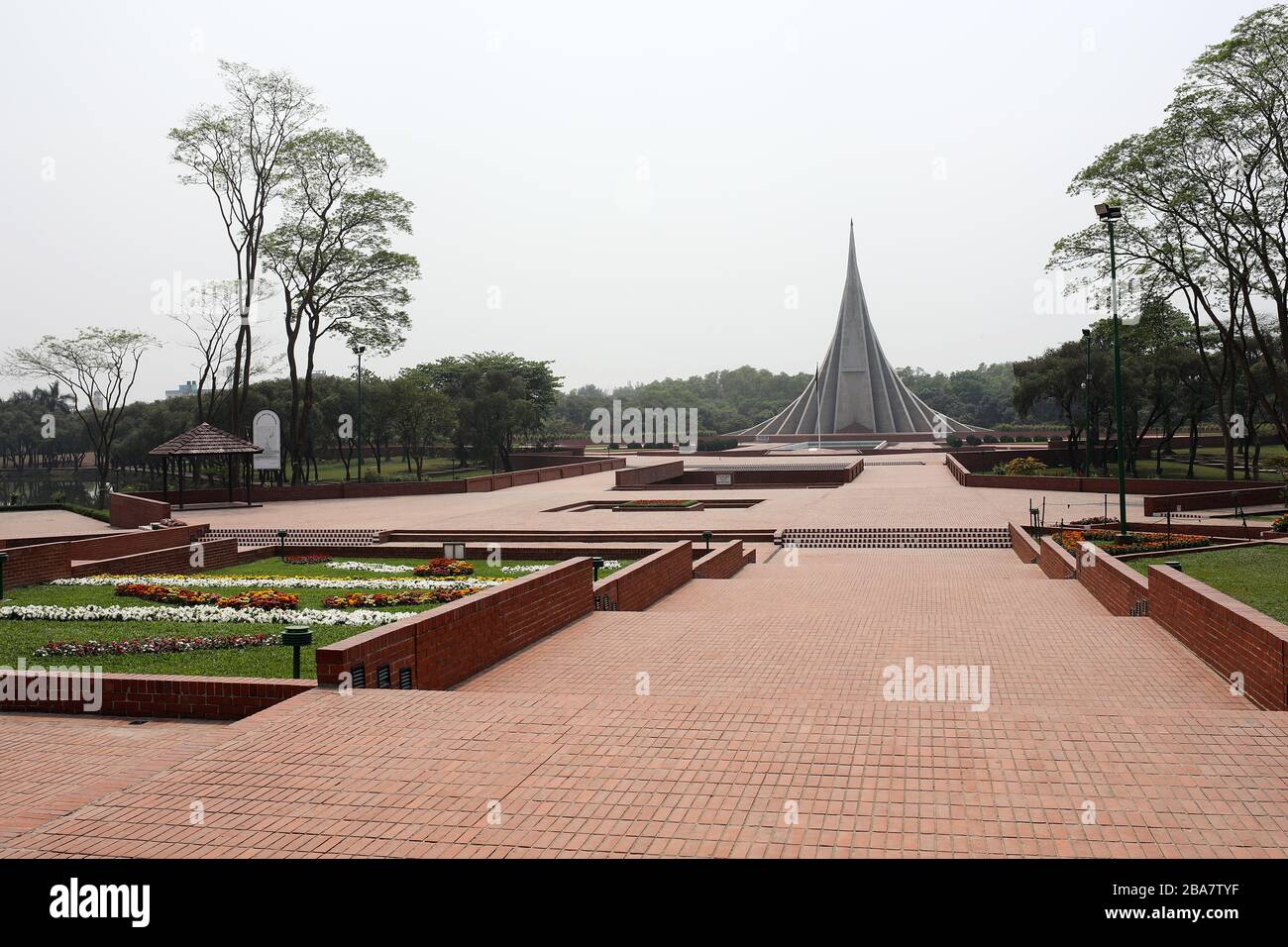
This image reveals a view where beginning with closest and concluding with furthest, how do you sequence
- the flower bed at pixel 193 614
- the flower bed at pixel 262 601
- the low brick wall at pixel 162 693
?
1. the low brick wall at pixel 162 693
2. the flower bed at pixel 193 614
3. the flower bed at pixel 262 601

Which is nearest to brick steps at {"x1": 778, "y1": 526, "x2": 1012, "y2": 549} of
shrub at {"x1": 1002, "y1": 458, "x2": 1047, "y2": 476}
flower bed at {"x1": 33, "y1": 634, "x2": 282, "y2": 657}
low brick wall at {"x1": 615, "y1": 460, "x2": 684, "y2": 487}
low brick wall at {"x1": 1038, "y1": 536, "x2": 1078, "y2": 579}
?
low brick wall at {"x1": 1038, "y1": 536, "x2": 1078, "y2": 579}

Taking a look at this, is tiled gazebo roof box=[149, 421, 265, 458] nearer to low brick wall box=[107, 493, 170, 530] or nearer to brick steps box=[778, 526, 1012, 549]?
low brick wall box=[107, 493, 170, 530]

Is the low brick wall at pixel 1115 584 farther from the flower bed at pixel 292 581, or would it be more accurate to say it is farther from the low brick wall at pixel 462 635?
the flower bed at pixel 292 581

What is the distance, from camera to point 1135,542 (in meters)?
12.6

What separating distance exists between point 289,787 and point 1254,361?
36578mm

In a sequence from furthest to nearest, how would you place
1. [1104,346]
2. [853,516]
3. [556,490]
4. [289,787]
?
[1104,346] < [556,490] < [853,516] < [289,787]

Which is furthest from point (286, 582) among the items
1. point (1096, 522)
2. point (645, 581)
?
point (1096, 522)

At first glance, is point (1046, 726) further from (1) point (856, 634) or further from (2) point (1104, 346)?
(2) point (1104, 346)

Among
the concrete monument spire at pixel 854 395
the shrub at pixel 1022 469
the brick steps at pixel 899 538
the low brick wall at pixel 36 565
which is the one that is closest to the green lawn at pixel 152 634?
the low brick wall at pixel 36 565

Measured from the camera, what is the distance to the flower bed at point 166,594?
9.08 meters

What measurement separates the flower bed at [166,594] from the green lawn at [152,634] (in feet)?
0.36

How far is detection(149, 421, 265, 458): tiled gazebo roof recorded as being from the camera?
24438 millimetres
